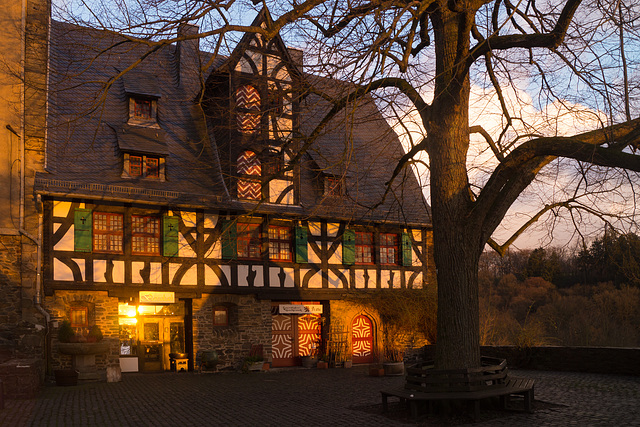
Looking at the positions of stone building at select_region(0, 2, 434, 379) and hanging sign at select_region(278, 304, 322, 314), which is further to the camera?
hanging sign at select_region(278, 304, 322, 314)

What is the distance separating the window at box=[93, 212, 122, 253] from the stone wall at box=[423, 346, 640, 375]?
405 inches

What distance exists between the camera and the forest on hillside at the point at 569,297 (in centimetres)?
940

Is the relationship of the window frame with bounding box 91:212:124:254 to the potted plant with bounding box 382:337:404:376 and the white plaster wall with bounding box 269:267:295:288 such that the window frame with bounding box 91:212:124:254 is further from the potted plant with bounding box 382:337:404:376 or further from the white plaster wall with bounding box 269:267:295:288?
the potted plant with bounding box 382:337:404:376

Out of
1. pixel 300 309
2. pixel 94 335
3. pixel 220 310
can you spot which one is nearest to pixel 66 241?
pixel 94 335

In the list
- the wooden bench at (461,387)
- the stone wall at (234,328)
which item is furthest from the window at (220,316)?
the wooden bench at (461,387)

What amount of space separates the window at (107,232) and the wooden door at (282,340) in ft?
16.5

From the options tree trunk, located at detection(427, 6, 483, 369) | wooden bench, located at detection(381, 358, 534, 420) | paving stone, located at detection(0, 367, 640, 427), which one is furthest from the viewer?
tree trunk, located at detection(427, 6, 483, 369)

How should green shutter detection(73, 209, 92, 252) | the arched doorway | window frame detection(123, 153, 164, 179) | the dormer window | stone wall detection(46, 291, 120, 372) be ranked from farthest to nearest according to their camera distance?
1. the arched doorway
2. the dormer window
3. window frame detection(123, 153, 164, 179)
4. green shutter detection(73, 209, 92, 252)
5. stone wall detection(46, 291, 120, 372)

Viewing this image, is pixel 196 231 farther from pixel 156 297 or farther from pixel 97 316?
pixel 97 316

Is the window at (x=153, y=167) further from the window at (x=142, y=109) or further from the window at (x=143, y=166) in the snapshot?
the window at (x=142, y=109)

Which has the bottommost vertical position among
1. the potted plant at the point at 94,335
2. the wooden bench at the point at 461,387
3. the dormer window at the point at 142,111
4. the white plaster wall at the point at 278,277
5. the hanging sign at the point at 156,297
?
the wooden bench at the point at 461,387

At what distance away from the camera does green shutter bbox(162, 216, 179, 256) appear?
51.9ft

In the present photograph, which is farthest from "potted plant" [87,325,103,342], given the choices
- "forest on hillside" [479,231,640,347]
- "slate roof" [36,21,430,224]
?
"forest on hillside" [479,231,640,347]

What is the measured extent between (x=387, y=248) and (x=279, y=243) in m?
3.91
